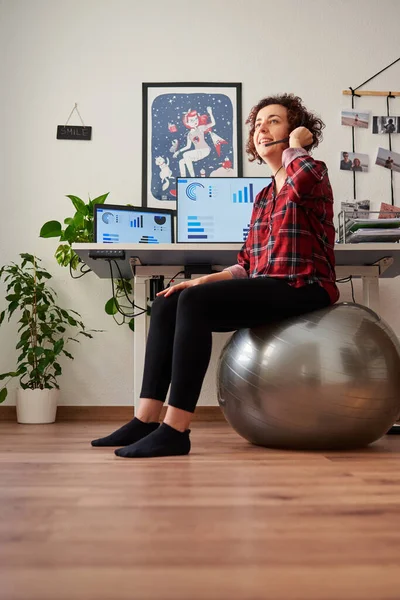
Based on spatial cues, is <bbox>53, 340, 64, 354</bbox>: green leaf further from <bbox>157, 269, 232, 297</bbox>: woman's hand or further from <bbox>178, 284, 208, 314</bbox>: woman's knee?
<bbox>178, 284, 208, 314</bbox>: woman's knee

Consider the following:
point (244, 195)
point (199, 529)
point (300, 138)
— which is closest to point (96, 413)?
point (244, 195)

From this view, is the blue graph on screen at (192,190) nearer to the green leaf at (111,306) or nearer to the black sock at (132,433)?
the green leaf at (111,306)

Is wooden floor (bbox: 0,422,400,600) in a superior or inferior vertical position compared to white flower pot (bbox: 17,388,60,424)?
superior

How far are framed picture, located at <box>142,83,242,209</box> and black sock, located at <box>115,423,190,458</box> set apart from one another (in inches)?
81.2

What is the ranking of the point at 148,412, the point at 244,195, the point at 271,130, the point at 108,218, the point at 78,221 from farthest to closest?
the point at 78,221 < the point at 244,195 < the point at 108,218 < the point at 271,130 < the point at 148,412

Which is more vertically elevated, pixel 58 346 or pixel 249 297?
pixel 249 297

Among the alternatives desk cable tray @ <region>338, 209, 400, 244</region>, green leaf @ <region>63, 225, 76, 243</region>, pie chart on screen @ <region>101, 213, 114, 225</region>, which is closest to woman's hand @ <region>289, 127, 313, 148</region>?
desk cable tray @ <region>338, 209, 400, 244</region>

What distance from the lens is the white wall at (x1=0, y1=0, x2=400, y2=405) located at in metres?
3.60

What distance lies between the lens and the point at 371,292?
2.97 m

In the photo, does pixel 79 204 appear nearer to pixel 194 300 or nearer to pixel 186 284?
pixel 186 284

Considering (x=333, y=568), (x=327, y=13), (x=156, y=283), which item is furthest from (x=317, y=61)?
(x=333, y=568)

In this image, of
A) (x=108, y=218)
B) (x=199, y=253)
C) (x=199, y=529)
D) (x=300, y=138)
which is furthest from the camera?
(x=108, y=218)

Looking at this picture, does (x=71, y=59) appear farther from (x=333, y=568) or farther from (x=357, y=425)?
(x=333, y=568)

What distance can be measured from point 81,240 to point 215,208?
2.26ft
